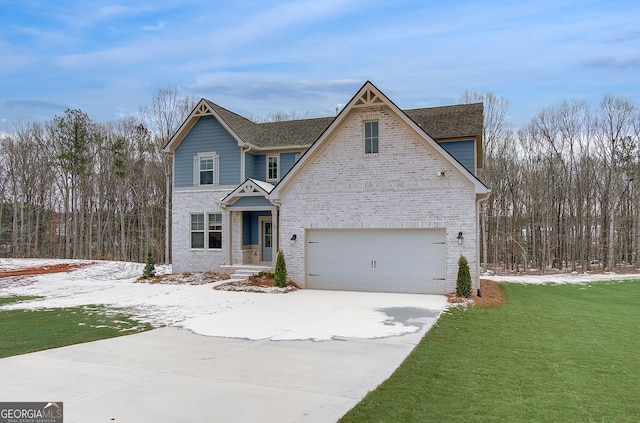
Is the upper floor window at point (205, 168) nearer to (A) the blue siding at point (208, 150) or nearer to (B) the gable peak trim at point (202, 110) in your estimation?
(A) the blue siding at point (208, 150)

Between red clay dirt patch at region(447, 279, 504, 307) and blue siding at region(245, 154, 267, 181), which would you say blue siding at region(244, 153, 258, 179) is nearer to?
blue siding at region(245, 154, 267, 181)

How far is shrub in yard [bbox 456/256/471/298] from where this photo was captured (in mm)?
14109

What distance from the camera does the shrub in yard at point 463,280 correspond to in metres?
14.1

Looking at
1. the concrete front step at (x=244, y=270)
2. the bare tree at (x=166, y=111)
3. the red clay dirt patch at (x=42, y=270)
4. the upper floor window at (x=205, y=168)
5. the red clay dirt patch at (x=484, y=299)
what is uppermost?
the bare tree at (x=166, y=111)

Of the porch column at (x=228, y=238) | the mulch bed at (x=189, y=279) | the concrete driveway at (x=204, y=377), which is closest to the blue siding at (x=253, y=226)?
the porch column at (x=228, y=238)

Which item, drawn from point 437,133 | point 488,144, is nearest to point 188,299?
point 437,133

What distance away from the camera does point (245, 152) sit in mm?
20844

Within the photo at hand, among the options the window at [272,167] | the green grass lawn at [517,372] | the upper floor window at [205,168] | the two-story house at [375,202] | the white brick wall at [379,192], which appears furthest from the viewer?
the window at [272,167]

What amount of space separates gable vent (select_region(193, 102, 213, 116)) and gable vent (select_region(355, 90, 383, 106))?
841 cm

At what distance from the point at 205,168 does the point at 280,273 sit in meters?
7.96

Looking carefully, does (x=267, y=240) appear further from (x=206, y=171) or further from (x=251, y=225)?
(x=206, y=171)

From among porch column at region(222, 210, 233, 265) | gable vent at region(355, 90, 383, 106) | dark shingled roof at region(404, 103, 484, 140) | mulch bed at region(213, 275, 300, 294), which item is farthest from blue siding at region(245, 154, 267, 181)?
dark shingled roof at region(404, 103, 484, 140)

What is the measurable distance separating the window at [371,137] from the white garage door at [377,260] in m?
2.97

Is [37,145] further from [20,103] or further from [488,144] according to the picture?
[488,144]
